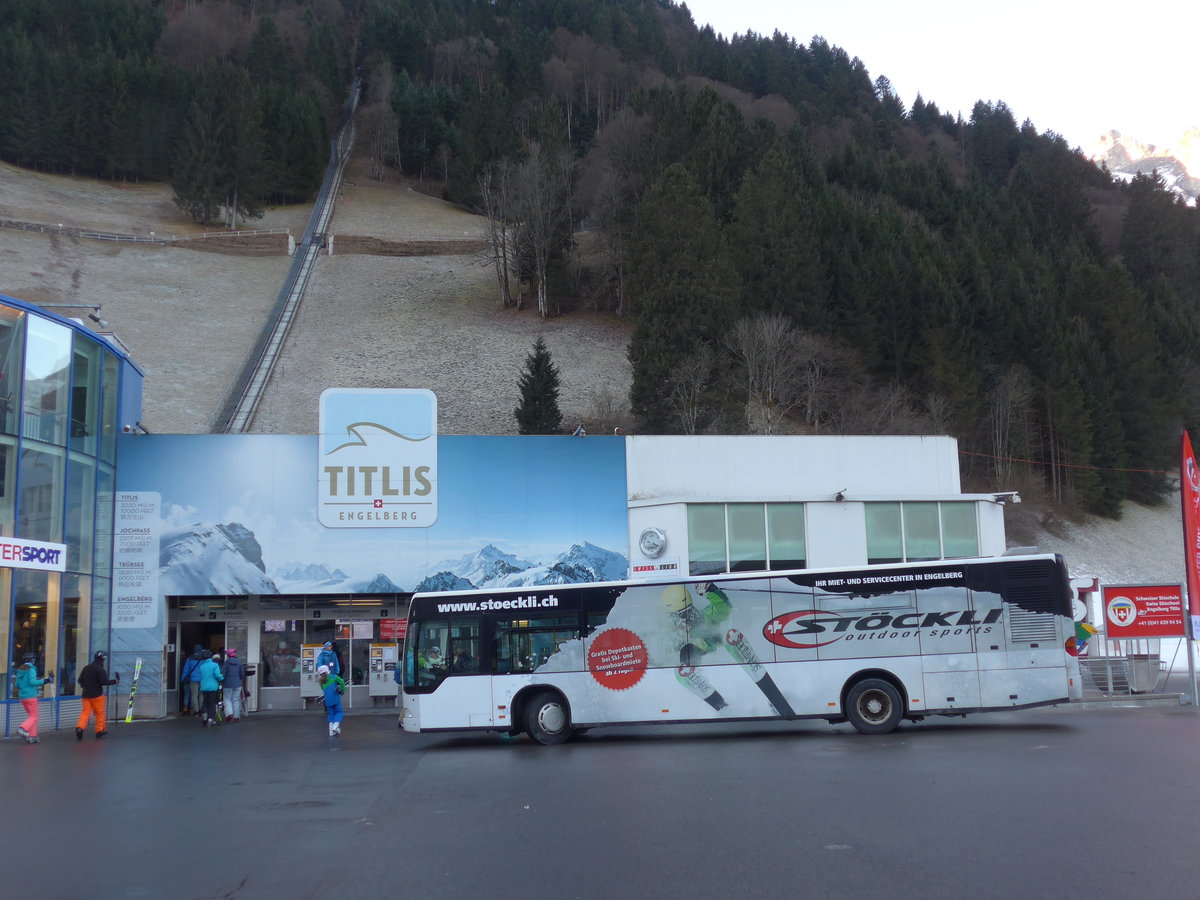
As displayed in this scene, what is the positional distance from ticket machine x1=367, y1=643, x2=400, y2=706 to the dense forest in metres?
20.0

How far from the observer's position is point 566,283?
208 feet

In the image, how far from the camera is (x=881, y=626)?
17953 mm

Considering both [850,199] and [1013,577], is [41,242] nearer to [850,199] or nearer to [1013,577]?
[850,199]

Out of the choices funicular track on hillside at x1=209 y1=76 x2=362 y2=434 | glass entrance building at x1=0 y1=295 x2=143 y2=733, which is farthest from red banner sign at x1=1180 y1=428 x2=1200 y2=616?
funicular track on hillside at x1=209 y1=76 x2=362 y2=434

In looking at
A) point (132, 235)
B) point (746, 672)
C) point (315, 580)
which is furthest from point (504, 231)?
point (746, 672)

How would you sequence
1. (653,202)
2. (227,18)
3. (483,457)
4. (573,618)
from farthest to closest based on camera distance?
(227,18) < (653,202) < (483,457) < (573,618)

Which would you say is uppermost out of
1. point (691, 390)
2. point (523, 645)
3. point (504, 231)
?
point (504, 231)

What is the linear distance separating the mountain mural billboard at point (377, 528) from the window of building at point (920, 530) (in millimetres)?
6500

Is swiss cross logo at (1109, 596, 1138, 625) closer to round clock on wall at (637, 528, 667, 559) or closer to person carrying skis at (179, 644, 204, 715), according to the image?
round clock on wall at (637, 528, 667, 559)

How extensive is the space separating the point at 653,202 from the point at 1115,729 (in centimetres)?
4191

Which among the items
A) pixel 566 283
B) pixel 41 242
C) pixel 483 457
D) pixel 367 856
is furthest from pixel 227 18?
pixel 367 856

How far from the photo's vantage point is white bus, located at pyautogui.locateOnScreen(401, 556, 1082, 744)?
17.7 metres

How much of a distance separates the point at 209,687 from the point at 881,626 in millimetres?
14259

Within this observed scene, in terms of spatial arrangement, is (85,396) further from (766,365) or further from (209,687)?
(766,365)
